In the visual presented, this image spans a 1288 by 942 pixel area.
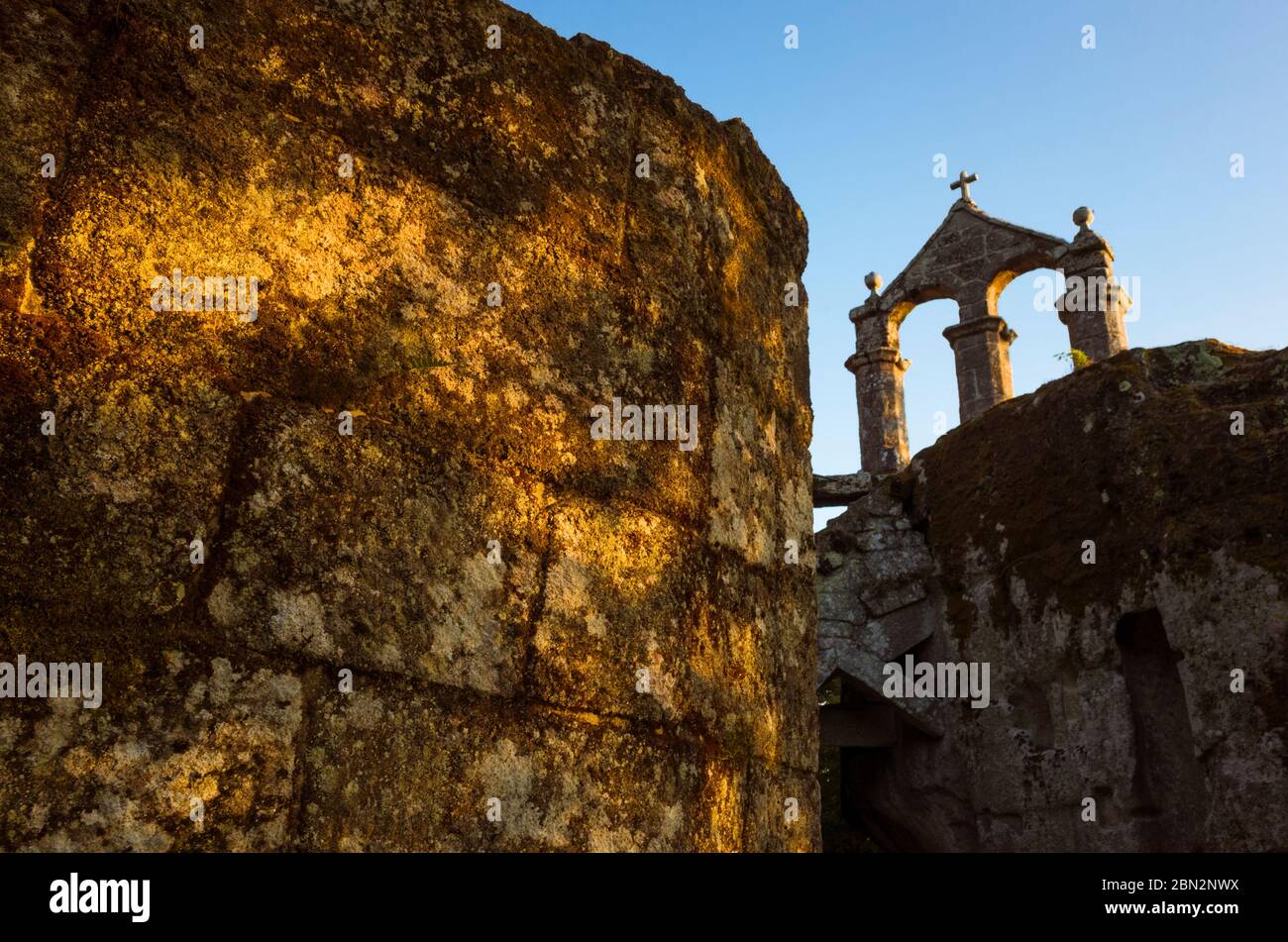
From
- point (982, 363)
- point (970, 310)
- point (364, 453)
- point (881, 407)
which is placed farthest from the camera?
point (881, 407)

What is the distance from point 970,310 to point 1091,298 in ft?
4.30

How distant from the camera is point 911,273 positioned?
12.5 meters

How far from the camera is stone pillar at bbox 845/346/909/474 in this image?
11766mm

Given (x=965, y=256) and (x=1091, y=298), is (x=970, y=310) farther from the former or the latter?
(x=1091, y=298)

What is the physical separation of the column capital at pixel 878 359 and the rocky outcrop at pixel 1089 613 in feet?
14.0

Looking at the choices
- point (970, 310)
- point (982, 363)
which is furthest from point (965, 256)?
point (982, 363)

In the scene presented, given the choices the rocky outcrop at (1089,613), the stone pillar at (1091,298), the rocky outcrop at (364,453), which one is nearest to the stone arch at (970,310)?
the stone pillar at (1091,298)

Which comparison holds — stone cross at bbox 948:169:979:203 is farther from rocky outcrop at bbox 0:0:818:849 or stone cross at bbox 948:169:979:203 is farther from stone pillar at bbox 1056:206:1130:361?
rocky outcrop at bbox 0:0:818:849

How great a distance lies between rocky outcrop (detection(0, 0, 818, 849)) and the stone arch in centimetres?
956

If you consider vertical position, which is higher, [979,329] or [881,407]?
[979,329]

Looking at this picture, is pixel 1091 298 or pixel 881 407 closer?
pixel 1091 298

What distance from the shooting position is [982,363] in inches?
448

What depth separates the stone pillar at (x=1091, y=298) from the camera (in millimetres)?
10594

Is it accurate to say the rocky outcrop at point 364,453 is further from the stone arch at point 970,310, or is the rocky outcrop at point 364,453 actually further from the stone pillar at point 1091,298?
the stone arch at point 970,310
